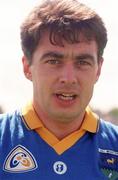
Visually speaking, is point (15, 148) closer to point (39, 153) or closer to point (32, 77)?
point (39, 153)

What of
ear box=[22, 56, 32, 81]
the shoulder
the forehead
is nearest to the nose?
the forehead

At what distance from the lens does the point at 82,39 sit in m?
5.68

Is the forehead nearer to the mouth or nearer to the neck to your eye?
the mouth

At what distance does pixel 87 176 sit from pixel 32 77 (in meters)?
0.80

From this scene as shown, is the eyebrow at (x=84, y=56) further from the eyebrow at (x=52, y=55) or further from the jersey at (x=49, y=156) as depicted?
the jersey at (x=49, y=156)

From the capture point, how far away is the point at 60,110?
18.3 feet

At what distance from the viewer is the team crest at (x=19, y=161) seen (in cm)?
556

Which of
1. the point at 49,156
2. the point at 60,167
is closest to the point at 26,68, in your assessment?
the point at 49,156

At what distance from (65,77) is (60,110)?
0.80ft

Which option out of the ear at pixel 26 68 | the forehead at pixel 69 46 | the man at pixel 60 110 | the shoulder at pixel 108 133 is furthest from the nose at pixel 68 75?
the shoulder at pixel 108 133

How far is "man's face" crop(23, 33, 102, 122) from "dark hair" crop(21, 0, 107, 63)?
67 mm

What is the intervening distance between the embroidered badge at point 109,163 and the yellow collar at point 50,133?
20cm

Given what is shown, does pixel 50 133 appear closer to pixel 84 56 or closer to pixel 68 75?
pixel 68 75

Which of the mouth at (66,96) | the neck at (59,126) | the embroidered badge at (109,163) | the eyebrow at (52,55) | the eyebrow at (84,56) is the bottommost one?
the embroidered badge at (109,163)
